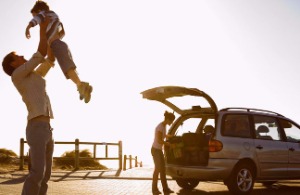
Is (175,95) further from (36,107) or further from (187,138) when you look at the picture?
(36,107)

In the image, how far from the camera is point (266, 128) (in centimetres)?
1108

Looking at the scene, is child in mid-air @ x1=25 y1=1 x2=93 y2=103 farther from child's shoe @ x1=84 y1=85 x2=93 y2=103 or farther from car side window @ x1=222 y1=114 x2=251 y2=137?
car side window @ x1=222 y1=114 x2=251 y2=137

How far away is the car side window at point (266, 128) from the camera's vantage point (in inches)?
427

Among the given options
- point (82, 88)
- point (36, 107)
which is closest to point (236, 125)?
point (36, 107)

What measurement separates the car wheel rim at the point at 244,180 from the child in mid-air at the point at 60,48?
643 cm

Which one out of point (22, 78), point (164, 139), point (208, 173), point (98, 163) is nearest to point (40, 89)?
point (22, 78)

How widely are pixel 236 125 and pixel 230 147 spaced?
680mm

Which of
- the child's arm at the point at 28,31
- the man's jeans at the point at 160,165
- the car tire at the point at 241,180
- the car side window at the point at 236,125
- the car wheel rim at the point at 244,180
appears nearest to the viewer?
the child's arm at the point at 28,31

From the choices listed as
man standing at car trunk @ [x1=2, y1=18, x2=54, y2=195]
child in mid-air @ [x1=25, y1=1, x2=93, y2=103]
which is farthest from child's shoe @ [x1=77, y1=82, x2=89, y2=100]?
man standing at car trunk @ [x1=2, y1=18, x2=54, y2=195]

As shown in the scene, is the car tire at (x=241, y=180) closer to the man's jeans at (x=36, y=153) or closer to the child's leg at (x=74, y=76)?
the man's jeans at (x=36, y=153)

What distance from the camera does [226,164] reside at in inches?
392

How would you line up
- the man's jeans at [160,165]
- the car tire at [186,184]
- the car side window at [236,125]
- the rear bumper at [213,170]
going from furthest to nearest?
the car tire at [186,184] < the man's jeans at [160,165] < the car side window at [236,125] < the rear bumper at [213,170]

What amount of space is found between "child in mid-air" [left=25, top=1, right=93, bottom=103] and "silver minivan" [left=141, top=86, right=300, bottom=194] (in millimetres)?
5840

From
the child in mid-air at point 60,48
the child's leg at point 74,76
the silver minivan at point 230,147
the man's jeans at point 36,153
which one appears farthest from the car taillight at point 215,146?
the child's leg at point 74,76
